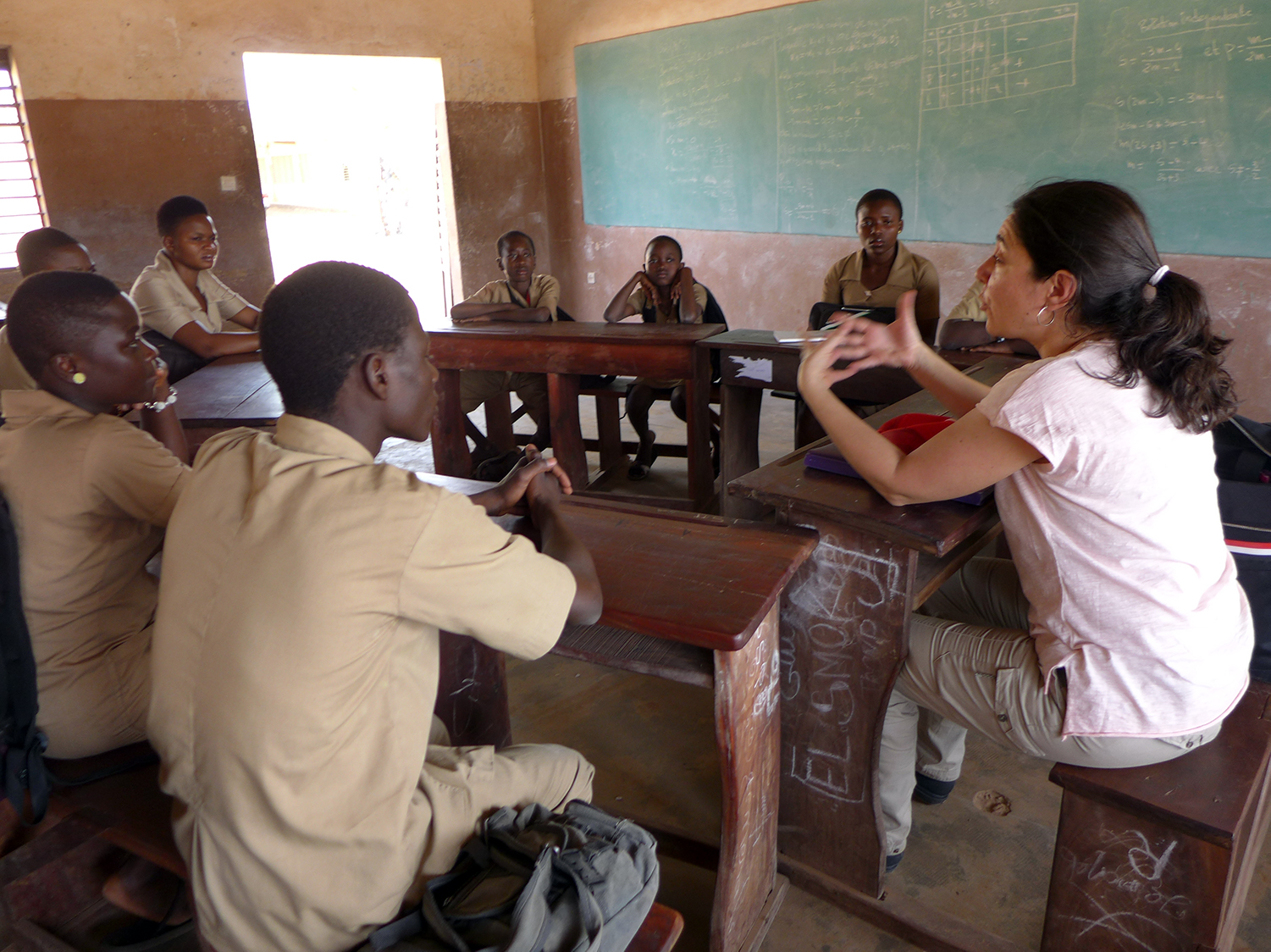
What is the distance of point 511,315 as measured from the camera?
161 inches

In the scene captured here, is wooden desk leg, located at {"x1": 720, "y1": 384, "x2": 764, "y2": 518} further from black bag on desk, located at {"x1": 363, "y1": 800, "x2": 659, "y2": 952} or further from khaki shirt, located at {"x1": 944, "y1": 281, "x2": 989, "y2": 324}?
black bag on desk, located at {"x1": 363, "y1": 800, "x2": 659, "y2": 952}

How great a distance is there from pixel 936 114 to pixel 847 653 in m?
4.36

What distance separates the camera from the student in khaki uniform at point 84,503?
1389 millimetres

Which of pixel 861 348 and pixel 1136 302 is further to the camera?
pixel 861 348

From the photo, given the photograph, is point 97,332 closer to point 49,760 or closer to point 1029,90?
point 49,760

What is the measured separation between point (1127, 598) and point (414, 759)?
3.39ft

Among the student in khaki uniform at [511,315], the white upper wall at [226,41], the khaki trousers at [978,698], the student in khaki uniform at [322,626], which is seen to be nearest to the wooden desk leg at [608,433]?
the student in khaki uniform at [511,315]

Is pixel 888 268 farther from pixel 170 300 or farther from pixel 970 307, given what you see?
pixel 170 300

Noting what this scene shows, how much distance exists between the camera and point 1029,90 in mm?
4535

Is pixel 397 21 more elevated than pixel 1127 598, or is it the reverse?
pixel 397 21

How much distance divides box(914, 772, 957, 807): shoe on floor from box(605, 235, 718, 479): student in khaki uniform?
218 cm

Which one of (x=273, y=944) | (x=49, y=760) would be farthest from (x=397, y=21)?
(x=273, y=944)

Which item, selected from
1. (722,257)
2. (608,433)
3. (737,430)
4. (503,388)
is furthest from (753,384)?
(722,257)

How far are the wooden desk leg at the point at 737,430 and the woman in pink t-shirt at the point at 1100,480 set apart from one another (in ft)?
6.12
